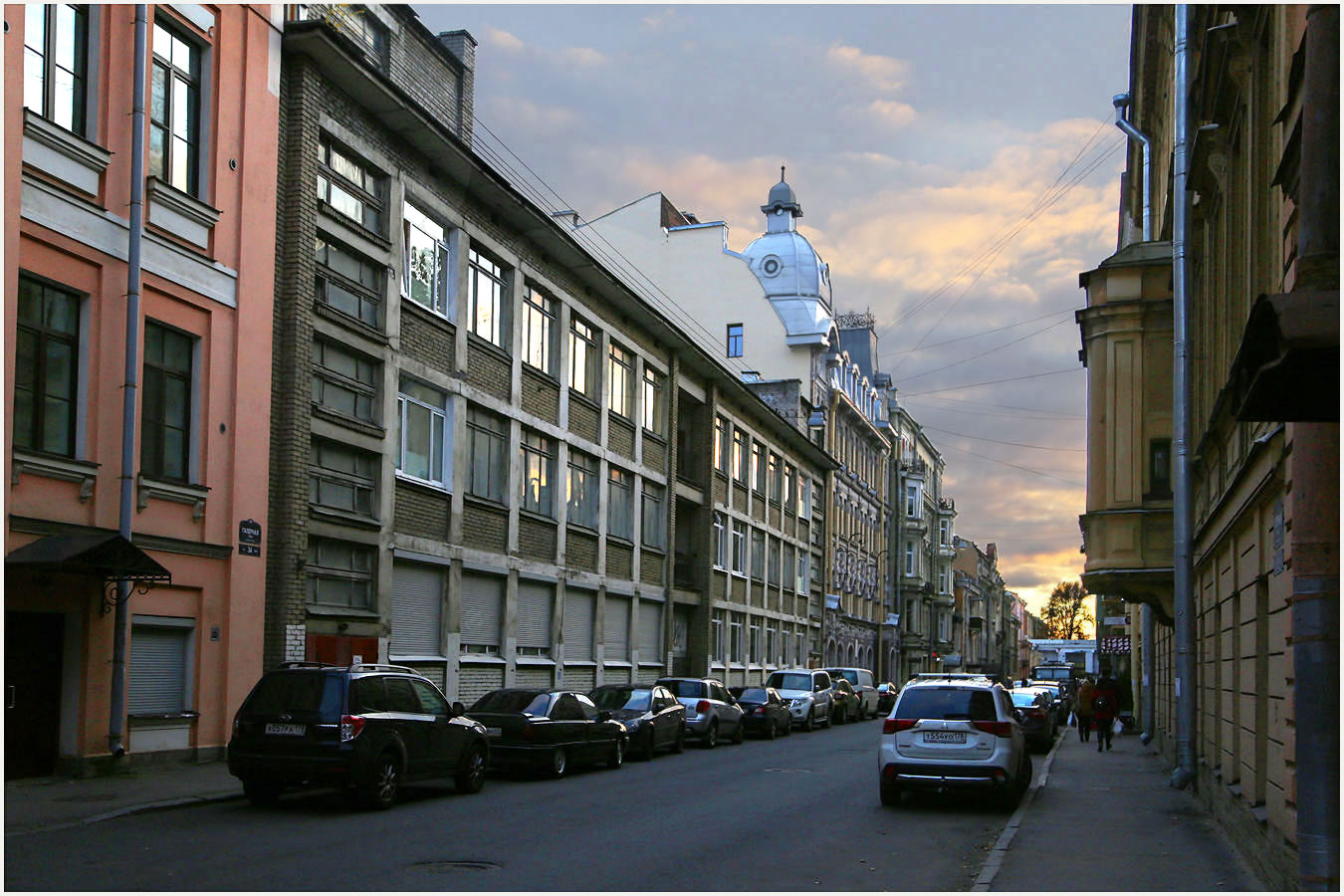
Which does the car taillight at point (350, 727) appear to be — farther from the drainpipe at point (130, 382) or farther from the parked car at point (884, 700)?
the parked car at point (884, 700)

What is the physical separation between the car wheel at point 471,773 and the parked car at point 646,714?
702 cm

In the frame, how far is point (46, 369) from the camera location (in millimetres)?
17203

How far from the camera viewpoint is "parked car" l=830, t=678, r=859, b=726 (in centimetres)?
4316

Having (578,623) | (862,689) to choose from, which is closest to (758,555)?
(862,689)

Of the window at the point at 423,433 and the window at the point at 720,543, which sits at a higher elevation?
the window at the point at 423,433

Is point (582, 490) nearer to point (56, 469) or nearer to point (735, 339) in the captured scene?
point (56, 469)

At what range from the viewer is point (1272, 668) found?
412 inches

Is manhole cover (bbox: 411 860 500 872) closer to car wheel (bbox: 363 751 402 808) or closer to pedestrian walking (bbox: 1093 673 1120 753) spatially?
car wheel (bbox: 363 751 402 808)

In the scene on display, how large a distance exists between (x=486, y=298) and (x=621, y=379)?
8.74 meters

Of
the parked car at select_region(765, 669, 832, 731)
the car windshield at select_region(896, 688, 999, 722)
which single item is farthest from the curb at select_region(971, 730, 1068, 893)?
the parked car at select_region(765, 669, 832, 731)

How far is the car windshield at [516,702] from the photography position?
20734mm

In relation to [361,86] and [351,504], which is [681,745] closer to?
[351,504]

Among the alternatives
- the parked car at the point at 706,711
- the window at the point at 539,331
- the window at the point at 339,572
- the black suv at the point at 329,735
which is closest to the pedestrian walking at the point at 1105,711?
the parked car at the point at 706,711

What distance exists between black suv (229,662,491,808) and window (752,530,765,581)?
34.4 meters
